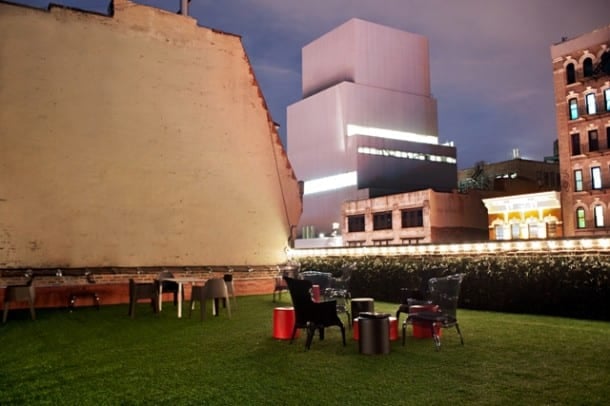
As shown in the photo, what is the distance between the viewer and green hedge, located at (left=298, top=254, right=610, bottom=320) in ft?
33.1

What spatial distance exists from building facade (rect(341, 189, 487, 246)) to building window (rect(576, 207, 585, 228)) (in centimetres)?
869

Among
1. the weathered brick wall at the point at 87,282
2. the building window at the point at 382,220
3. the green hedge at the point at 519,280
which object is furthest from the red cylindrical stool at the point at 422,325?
the building window at the point at 382,220

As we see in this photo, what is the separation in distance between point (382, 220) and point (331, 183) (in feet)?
39.9

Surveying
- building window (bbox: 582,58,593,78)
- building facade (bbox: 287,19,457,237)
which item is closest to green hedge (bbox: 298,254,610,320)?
building window (bbox: 582,58,593,78)

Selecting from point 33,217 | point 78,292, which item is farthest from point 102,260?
point 33,217

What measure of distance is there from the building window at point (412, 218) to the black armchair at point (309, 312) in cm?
3286

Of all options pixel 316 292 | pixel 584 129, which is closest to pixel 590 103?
pixel 584 129

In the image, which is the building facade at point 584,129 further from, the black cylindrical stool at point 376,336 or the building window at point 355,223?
the black cylindrical stool at point 376,336

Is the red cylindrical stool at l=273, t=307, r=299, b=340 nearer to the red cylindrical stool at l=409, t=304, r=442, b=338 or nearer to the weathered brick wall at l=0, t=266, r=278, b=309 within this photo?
the red cylindrical stool at l=409, t=304, r=442, b=338

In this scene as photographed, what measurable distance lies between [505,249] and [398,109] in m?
47.3

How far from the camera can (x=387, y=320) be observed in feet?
21.6

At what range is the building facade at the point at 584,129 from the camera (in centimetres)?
3120

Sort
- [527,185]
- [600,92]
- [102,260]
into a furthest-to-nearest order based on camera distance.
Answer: [527,185], [600,92], [102,260]

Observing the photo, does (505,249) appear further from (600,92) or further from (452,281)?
(600,92)
